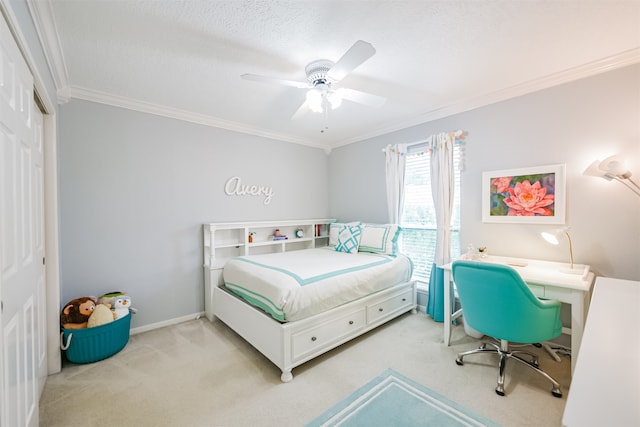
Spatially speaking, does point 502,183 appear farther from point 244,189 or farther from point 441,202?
point 244,189

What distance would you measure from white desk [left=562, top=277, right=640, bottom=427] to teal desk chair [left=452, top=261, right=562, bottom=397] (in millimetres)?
643

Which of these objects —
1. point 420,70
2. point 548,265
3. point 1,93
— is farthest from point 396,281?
point 1,93

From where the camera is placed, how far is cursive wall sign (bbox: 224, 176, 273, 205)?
3.46 metres

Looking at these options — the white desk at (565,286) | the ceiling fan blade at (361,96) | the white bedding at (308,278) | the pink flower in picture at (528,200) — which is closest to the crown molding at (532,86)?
the pink flower in picture at (528,200)

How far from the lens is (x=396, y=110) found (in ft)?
10.3

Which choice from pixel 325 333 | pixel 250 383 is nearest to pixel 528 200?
pixel 325 333

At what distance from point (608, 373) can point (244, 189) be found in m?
3.48

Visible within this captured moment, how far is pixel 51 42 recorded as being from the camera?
180cm

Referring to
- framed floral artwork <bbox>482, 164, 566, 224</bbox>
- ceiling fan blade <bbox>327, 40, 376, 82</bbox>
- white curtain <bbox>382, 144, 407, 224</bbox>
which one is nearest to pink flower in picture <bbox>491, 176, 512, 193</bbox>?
framed floral artwork <bbox>482, 164, 566, 224</bbox>

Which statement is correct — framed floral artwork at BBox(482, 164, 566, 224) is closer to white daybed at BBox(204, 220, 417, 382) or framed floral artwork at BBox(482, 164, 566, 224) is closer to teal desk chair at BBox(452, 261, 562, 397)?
teal desk chair at BBox(452, 261, 562, 397)

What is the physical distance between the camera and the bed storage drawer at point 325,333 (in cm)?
211

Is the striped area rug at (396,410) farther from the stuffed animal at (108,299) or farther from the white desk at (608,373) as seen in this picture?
the stuffed animal at (108,299)

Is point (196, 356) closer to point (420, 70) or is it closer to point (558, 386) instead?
point (558, 386)

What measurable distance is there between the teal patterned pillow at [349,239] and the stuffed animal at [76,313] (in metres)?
2.62
